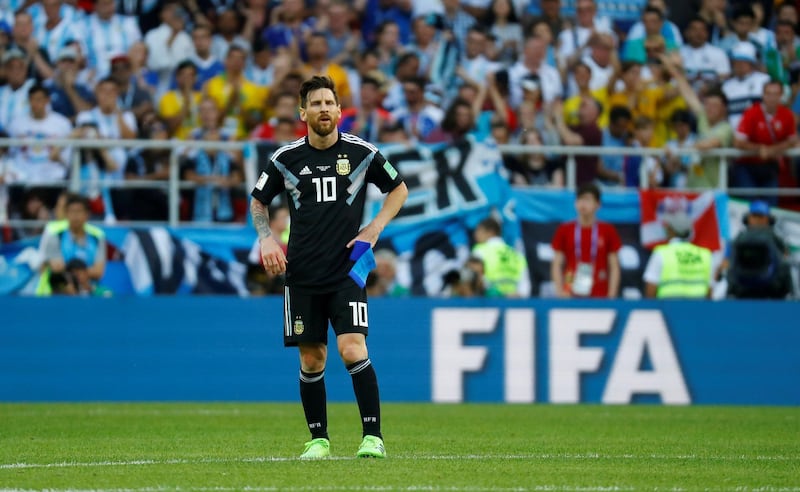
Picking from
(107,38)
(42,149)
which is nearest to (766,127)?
(107,38)

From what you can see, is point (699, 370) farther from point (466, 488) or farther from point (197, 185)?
point (466, 488)

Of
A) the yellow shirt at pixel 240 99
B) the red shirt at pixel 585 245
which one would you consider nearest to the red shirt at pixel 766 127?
the red shirt at pixel 585 245

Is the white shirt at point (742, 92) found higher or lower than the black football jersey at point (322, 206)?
higher

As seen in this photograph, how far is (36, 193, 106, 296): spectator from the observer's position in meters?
16.2

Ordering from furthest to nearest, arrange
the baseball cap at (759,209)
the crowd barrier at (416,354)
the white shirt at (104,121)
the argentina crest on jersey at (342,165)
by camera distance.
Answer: the white shirt at (104,121), the baseball cap at (759,209), the crowd barrier at (416,354), the argentina crest on jersey at (342,165)

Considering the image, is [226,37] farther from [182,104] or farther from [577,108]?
[577,108]

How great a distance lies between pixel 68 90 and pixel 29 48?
0.86 m

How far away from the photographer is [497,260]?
660 inches

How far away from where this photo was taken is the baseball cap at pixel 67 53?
59.5 feet

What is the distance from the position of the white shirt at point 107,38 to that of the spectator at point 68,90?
2.08ft

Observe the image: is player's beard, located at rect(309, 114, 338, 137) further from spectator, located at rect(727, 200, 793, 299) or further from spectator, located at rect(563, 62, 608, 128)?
spectator, located at rect(563, 62, 608, 128)

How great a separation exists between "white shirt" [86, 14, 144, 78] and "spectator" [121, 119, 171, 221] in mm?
1954

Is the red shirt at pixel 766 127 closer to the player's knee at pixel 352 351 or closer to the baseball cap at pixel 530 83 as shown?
the baseball cap at pixel 530 83

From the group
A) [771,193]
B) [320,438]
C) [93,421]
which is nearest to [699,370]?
[771,193]
